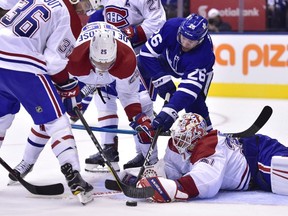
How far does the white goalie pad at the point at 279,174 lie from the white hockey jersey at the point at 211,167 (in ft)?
0.40

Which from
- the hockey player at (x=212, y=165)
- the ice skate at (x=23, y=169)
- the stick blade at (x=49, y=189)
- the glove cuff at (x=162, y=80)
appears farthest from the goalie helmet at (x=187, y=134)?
the ice skate at (x=23, y=169)

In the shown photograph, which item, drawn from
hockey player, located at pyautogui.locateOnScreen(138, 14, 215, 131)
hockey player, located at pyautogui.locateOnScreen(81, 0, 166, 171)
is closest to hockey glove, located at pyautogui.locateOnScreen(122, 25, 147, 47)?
hockey player, located at pyautogui.locateOnScreen(81, 0, 166, 171)

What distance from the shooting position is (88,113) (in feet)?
24.2

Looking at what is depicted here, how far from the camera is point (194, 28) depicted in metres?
4.27

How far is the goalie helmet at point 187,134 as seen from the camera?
379cm

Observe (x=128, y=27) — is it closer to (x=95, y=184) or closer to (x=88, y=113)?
(x=95, y=184)

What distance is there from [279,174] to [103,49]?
0.95 m

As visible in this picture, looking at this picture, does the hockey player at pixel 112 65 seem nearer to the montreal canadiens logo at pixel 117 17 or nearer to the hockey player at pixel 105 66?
the hockey player at pixel 105 66

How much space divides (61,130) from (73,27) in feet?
1.74

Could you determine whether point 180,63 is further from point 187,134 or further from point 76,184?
point 76,184

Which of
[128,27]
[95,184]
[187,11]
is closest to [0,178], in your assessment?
[95,184]

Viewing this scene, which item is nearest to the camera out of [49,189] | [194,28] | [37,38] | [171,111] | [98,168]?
[37,38]

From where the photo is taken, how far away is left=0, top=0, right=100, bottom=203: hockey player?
3705 mm

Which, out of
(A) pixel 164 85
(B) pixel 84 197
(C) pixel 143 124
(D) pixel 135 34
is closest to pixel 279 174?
(C) pixel 143 124
